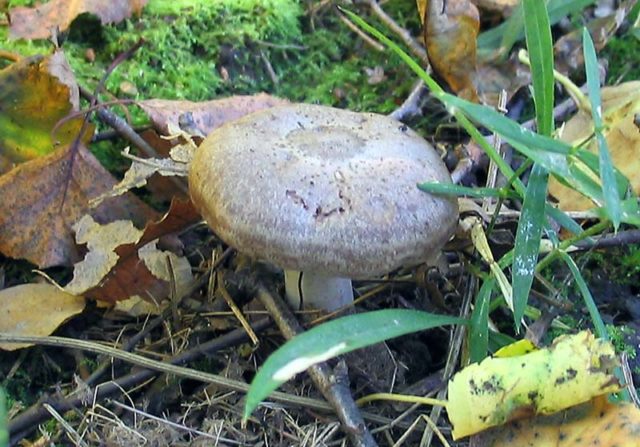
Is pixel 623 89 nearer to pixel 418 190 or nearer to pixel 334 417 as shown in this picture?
pixel 418 190

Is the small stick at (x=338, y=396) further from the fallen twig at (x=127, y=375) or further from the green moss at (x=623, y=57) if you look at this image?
the green moss at (x=623, y=57)

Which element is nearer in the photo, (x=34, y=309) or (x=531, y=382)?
(x=531, y=382)

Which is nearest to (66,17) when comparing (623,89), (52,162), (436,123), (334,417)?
(52,162)

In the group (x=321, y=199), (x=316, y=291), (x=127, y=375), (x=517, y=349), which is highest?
(x=321, y=199)

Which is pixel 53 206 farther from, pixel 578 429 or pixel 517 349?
pixel 578 429

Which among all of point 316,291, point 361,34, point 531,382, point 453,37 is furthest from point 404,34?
point 531,382

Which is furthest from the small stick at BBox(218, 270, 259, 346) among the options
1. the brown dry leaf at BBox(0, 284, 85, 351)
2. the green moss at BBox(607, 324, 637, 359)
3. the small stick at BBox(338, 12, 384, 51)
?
the small stick at BBox(338, 12, 384, 51)

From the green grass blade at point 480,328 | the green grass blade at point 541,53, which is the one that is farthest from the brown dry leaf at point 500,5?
the green grass blade at point 480,328
